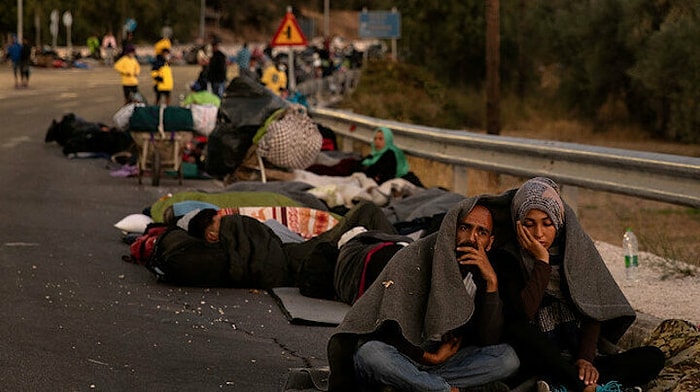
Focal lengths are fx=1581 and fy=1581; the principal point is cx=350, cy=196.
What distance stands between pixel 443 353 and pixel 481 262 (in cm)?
49

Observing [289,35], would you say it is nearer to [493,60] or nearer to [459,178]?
[493,60]

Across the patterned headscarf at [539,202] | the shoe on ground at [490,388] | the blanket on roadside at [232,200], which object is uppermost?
the patterned headscarf at [539,202]

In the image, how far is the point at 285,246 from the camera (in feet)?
39.0

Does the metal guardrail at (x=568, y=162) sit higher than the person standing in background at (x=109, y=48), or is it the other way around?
the metal guardrail at (x=568, y=162)

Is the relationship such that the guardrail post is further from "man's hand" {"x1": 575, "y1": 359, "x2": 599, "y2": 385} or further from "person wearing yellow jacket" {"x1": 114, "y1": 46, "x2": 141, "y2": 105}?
"person wearing yellow jacket" {"x1": 114, "y1": 46, "x2": 141, "y2": 105}

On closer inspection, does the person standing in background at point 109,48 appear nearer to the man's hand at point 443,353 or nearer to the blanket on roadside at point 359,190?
the blanket on roadside at point 359,190

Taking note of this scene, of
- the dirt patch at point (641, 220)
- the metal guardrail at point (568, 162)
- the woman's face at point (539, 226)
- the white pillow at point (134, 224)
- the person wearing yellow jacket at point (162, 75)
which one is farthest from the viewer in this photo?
the person wearing yellow jacket at point (162, 75)

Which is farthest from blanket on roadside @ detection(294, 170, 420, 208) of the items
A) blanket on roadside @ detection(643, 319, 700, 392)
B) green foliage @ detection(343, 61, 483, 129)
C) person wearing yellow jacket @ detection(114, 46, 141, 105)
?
green foliage @ detection(343, 61, 483, 129)

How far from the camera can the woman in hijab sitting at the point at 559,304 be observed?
6.96 metres

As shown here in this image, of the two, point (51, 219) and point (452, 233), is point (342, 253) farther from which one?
point (51, 219)

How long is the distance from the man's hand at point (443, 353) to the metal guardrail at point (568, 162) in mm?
4782

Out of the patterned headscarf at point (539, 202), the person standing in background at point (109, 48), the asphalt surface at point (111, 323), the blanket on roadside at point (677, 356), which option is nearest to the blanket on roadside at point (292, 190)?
the asphalt surface at point (111, 323)

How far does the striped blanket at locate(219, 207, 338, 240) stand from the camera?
13328 millimetres

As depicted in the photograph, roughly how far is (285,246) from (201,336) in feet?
8.27
